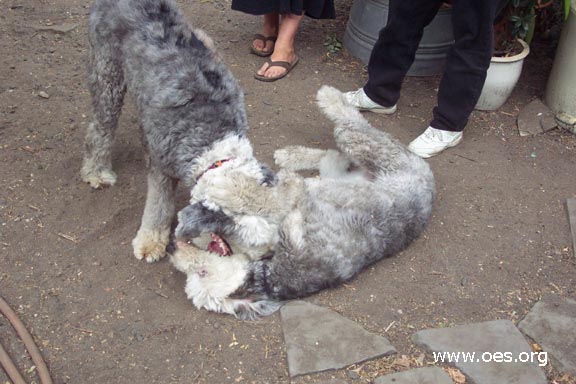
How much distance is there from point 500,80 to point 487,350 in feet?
8.42

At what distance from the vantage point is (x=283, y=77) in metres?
5.05

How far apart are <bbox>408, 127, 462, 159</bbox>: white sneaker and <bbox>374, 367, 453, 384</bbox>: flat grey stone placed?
1882mm

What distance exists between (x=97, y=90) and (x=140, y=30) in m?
0.55

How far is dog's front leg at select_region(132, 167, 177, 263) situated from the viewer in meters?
3.18

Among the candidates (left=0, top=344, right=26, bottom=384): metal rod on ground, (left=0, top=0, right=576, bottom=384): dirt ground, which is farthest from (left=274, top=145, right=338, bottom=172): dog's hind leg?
(left=0, top=344, right=26, bottom=384): metal rod on ground

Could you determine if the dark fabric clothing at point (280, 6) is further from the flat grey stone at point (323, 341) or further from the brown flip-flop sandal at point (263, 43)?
the flat grey stone at point (323, 341)

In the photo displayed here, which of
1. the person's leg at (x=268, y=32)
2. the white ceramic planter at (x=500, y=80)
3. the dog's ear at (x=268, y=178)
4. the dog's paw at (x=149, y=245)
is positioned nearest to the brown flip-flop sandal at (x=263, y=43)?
the person's leg at (x=268, y=32)

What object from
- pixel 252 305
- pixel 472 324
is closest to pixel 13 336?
pixel 252 305

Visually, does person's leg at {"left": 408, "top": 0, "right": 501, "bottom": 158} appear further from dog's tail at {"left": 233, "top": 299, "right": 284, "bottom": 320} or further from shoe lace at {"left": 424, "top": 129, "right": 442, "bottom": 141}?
dog's tail at {"left": 233, "top": 299, "right": 284, "bottom": 320}

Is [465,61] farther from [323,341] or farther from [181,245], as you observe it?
[181,245]

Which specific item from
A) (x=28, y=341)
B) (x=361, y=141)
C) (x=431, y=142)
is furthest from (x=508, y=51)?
(x=28, y=341)

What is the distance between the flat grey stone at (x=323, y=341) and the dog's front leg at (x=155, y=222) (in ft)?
2.68

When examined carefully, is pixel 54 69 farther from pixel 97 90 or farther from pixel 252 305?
pixel 252 305

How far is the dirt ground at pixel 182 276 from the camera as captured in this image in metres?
2.78
